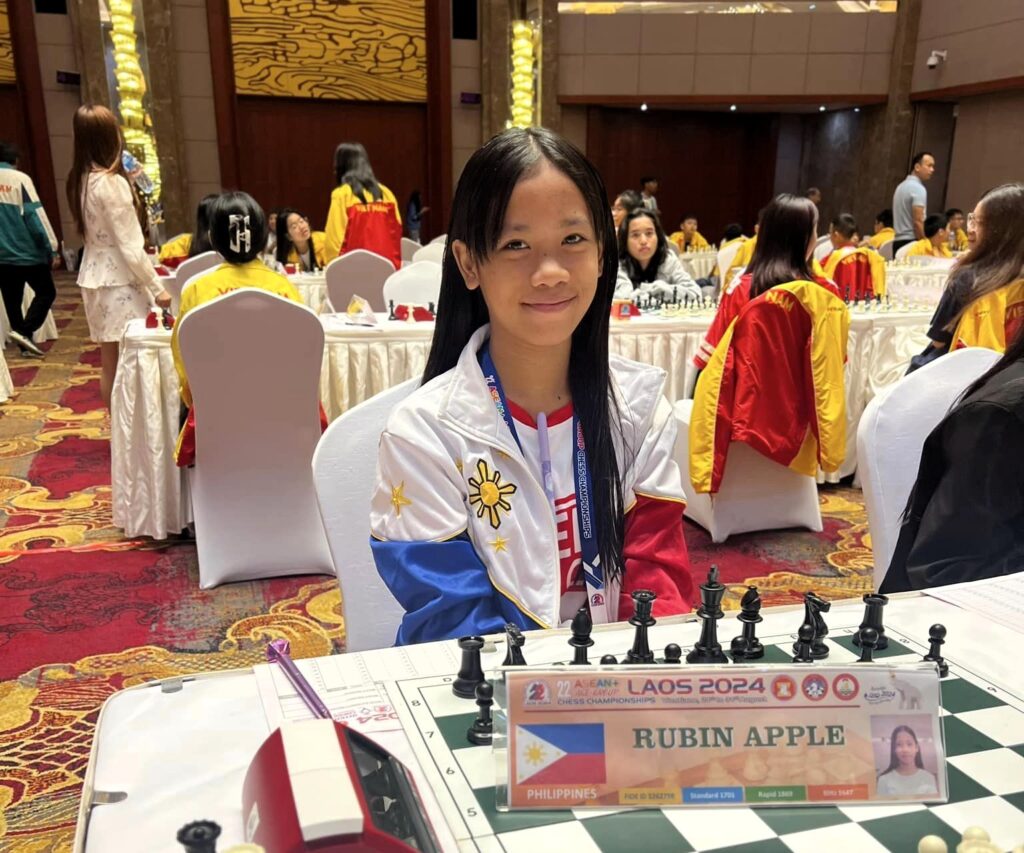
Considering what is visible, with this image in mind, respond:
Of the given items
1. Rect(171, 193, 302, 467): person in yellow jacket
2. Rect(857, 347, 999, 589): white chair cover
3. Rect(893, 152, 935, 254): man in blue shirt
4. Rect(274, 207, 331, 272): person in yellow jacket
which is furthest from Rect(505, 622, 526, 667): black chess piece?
Rect(893, 152, 935, 254): man in blue shirt

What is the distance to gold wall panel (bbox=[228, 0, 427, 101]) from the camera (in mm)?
11336

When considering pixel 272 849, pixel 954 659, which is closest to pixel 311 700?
pixel 272 849

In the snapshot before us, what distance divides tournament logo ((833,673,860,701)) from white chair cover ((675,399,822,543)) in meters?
2.88

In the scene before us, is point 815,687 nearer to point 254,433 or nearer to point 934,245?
point 254,433

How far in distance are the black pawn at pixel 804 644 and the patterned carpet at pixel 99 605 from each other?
1575mm

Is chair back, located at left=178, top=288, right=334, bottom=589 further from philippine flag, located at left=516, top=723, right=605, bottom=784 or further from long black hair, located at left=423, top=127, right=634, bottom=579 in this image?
philippine flag, located at left=516, top=723, right=605, bottom=784

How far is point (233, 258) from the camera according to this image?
323 cm

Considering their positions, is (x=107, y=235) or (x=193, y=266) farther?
(x=193, y=266)

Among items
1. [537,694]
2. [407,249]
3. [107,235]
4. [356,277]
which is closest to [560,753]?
[537,694]

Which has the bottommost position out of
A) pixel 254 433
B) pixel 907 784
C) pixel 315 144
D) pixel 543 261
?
pixel 254 433

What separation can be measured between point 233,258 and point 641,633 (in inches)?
104

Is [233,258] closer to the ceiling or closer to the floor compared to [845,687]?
closer to the ceiling

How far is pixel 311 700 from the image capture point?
896 mm

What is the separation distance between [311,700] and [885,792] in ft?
1.76
